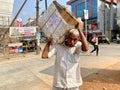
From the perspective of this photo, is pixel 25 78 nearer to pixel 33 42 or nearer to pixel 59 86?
pixel 59 86

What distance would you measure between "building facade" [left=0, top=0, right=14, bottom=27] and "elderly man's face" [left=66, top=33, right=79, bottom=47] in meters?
20.7

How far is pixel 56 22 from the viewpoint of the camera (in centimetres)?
376

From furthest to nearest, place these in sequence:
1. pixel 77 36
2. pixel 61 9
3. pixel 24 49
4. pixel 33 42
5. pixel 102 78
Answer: pixel 33 42, pixel 24 49, pixel 102 78, pixel 61 9, pixel 77 36

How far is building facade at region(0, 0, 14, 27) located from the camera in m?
23.8

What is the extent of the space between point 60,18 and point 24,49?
15.8 meters

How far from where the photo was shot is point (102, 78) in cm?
867

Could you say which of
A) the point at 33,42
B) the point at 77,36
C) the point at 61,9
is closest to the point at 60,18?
the point at 61,9

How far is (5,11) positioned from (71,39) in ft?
72.7

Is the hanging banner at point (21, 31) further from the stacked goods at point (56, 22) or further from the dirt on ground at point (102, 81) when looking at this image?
the stacked goods at point (56, 22)

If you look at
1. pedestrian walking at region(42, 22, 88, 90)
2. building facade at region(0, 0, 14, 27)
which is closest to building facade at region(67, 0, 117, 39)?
building facade at region(0, 0, 14, 27)

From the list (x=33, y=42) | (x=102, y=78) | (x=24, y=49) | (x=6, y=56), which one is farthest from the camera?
(x=33, y=42)

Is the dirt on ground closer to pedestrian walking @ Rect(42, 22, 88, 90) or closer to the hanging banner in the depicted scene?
pedestrian walking @ Rect(42, 22, 88, 90)

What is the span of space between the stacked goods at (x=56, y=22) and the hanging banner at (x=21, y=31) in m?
14.4

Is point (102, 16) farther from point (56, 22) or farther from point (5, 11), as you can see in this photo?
point (56, 22)
